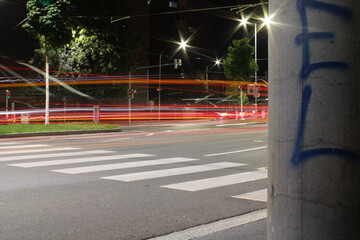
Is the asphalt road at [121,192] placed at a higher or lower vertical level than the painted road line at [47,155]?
lower

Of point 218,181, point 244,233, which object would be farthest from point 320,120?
point 218,181

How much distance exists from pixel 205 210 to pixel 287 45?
3.99 m

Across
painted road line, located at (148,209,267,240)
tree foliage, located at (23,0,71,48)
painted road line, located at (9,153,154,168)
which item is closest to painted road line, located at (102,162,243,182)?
painted road line, located at (9,153,154,168)

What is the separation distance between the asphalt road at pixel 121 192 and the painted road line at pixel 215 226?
0.52 feet

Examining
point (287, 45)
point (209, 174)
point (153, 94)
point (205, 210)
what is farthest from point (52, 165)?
point (153, 94)

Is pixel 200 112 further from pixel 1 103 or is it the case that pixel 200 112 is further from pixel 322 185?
pixel 322 185

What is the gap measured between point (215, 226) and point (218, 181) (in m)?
3.00

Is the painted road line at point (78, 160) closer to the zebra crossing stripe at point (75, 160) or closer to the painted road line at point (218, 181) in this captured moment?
the zebra crossing stripe at point (75, 160)

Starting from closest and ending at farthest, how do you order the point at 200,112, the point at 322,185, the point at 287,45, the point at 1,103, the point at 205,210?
the point at 322,185, the point at 287,45, the point at 205,210, the point at 1,103, the point at 200,112

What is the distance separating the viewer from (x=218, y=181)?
8133 mm

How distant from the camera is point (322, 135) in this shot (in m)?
2.27

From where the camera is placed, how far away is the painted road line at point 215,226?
4754mm

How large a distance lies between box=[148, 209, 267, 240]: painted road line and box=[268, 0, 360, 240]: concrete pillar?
2.48 metres

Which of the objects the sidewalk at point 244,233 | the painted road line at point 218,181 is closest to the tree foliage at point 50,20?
the painted road line at point 218,181
